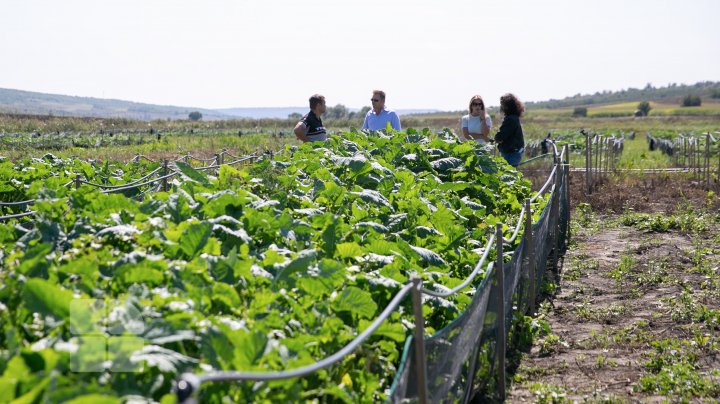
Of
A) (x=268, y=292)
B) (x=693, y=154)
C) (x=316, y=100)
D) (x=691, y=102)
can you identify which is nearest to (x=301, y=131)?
(x=316, y=100)

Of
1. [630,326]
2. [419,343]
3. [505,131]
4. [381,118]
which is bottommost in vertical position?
[630,326]

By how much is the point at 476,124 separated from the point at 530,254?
15.3 feet

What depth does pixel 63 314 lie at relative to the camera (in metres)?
2.53

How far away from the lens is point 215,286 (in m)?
2.96

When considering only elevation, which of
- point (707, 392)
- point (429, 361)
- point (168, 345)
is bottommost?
point (707, 392)

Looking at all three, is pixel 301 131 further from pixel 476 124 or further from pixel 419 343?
pixel 419 343

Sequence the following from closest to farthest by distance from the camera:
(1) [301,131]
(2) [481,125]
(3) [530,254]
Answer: (3) [530,254] < (1) [301,131] < (2) [481,125]

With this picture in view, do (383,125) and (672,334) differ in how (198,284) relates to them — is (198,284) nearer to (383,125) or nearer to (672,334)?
(672,334)

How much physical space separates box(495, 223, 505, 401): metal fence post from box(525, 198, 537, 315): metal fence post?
1.19 meters

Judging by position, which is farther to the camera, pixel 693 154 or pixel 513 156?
pixel 693 154

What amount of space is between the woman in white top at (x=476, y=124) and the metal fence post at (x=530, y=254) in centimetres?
409

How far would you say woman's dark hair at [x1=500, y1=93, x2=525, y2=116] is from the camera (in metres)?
10.2

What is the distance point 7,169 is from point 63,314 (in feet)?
24.7

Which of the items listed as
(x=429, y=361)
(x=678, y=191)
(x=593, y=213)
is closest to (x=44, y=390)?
(x=429, y=361)
